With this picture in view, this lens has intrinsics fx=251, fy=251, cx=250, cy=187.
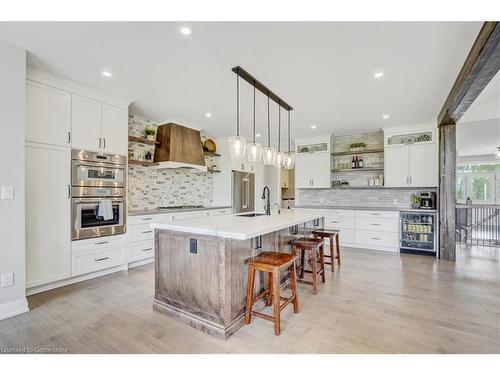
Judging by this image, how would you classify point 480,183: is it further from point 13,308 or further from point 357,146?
point 13,308

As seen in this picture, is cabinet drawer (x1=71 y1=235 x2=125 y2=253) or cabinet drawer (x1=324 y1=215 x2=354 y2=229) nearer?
cabinet drawer (x1=71 y1=235 x2=125 y2=253)

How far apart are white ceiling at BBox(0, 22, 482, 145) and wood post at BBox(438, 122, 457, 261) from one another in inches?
29.1

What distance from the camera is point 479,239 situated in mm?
5613

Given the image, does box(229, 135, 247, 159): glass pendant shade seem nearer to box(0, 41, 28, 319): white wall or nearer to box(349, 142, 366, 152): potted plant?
box(0, 41, 28, 319): white wall

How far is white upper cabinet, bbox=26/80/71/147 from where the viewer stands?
108 inches

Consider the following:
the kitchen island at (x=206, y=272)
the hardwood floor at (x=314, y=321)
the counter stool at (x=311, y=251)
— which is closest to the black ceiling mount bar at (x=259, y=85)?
the kitchen island at (x=206, y=272)

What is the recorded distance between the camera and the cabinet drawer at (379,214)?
4.79 m

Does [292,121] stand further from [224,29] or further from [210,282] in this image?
[210,282]

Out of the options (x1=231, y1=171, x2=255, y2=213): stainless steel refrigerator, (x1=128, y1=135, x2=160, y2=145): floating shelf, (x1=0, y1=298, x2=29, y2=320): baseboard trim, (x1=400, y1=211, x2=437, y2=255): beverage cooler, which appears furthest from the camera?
(x1=231, y1=171, x2=255, y2=213): stainless steel refrigerator

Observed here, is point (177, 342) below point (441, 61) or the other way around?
below

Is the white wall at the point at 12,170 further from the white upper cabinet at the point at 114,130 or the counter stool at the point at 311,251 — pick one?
the counter stool at the point at 311,251

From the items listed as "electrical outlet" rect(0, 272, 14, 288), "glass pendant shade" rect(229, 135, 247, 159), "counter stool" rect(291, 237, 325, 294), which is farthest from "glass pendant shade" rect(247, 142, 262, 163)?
"electrical outlet" rect(0, 272, 14, 288)
